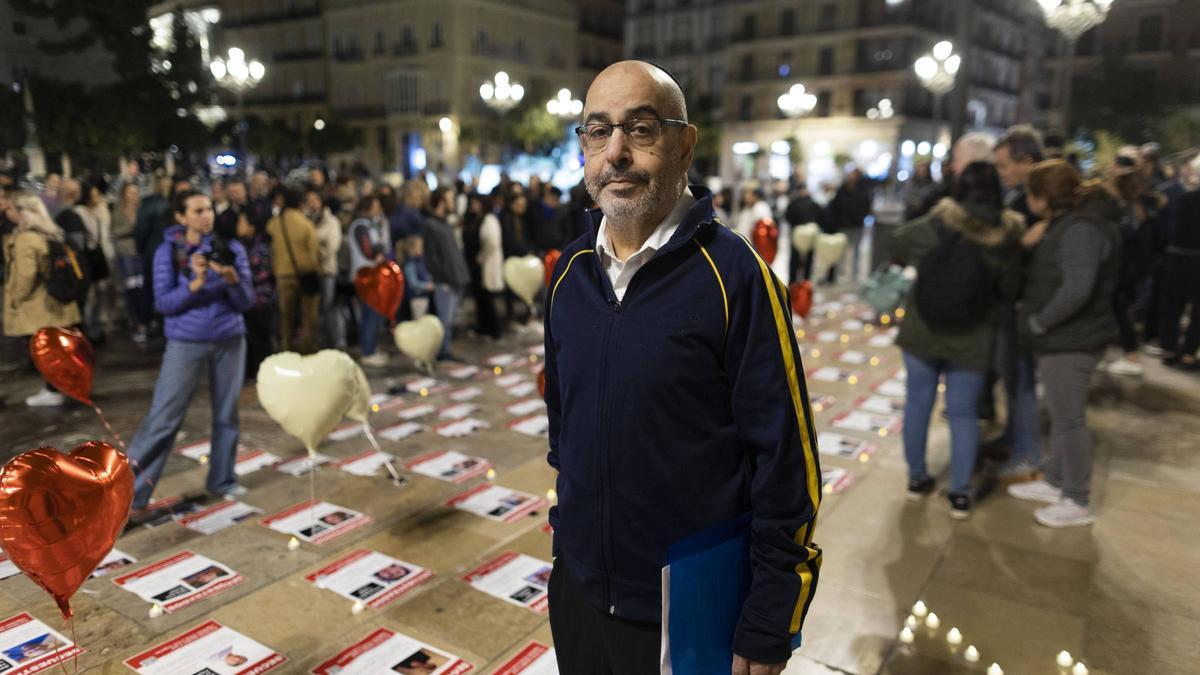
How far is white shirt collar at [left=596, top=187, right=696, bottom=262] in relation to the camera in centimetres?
150

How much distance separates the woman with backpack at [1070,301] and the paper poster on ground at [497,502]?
8.89ft

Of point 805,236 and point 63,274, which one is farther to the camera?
point 805,236

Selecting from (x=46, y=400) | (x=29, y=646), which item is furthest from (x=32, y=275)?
(x=29, y=646)

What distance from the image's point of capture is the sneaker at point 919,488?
425 centimetres

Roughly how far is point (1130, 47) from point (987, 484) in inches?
1640

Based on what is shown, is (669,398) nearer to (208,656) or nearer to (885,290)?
(208,656)

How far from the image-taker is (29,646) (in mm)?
2805

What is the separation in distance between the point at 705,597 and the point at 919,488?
330 centimetres

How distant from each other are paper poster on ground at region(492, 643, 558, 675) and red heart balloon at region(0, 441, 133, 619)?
1.40 metres

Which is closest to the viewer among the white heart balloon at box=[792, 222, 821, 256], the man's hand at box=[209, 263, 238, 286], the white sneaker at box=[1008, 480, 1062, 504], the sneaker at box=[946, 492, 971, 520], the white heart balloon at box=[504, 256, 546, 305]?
the man's hand at box=[209, 263, 238, 286]

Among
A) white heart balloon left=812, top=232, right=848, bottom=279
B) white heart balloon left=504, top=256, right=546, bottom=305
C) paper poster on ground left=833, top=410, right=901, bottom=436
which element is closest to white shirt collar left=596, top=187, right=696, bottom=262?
paper poster on ground left=833, top=410, right=901, bottom=436

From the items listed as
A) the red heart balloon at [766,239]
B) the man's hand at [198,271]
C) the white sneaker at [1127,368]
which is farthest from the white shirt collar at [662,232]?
the red heart balloon at [766,239]

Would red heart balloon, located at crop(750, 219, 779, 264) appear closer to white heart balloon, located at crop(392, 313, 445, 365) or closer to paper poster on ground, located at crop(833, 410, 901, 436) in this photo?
paper poster on ground, located at crop(833, 410, 901, 436)

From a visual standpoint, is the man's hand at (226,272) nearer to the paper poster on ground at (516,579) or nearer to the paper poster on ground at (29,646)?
the paper poster on ground at (29,646)
